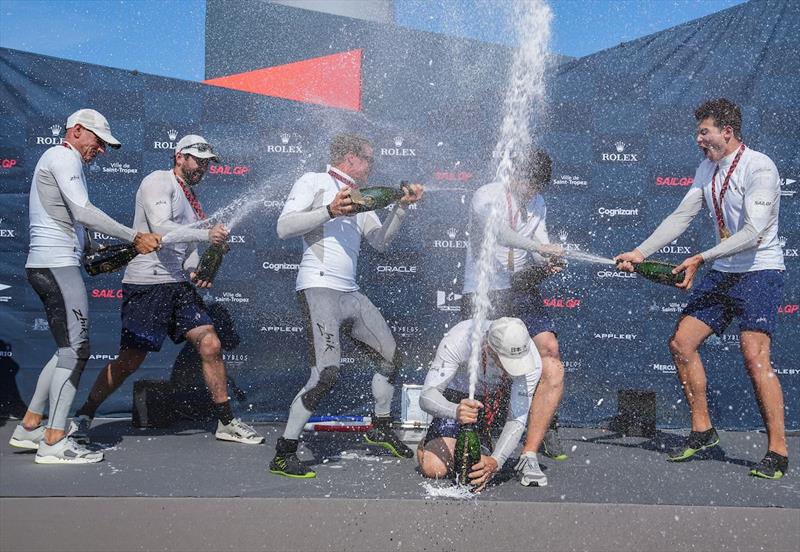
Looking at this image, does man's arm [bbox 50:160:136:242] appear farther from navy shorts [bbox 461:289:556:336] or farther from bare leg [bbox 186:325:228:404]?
navy shorts [bbox 461:289:556:336]

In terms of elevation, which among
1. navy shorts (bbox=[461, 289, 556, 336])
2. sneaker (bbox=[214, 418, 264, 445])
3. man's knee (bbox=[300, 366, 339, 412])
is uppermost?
navy shorts (bbox=[461, 289, 556, 336])

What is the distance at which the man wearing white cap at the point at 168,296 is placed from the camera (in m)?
4.77

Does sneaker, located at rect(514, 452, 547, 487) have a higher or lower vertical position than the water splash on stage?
lower

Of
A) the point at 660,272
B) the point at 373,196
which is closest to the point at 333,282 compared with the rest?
the point at 373,196

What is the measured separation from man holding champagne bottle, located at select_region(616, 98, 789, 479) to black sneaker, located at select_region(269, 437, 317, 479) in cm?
220

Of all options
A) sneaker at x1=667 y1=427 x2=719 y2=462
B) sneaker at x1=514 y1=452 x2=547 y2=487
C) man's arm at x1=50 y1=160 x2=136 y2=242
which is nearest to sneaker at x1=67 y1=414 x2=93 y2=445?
man's arm at x1=50 y1=160 x2=136 y2=242

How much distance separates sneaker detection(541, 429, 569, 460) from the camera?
15.3 ft

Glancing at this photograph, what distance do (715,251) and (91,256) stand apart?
147 inches

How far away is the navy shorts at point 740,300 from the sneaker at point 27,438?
4016 mm

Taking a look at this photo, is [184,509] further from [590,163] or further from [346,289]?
[590,163]

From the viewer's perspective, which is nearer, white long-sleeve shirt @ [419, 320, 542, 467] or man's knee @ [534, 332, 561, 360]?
white long-sleeve shirt @ [419, 320, 542, 467]

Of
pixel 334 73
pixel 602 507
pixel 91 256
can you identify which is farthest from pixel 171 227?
pixel 602 507

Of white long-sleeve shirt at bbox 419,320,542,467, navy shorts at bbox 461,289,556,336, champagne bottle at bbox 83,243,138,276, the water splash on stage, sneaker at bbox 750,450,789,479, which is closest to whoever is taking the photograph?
white long-sleeve shirt at bbox 419,320,542,467

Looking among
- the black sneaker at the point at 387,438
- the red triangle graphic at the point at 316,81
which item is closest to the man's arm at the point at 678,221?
Answer: the black sneaker at the point at 387,438
